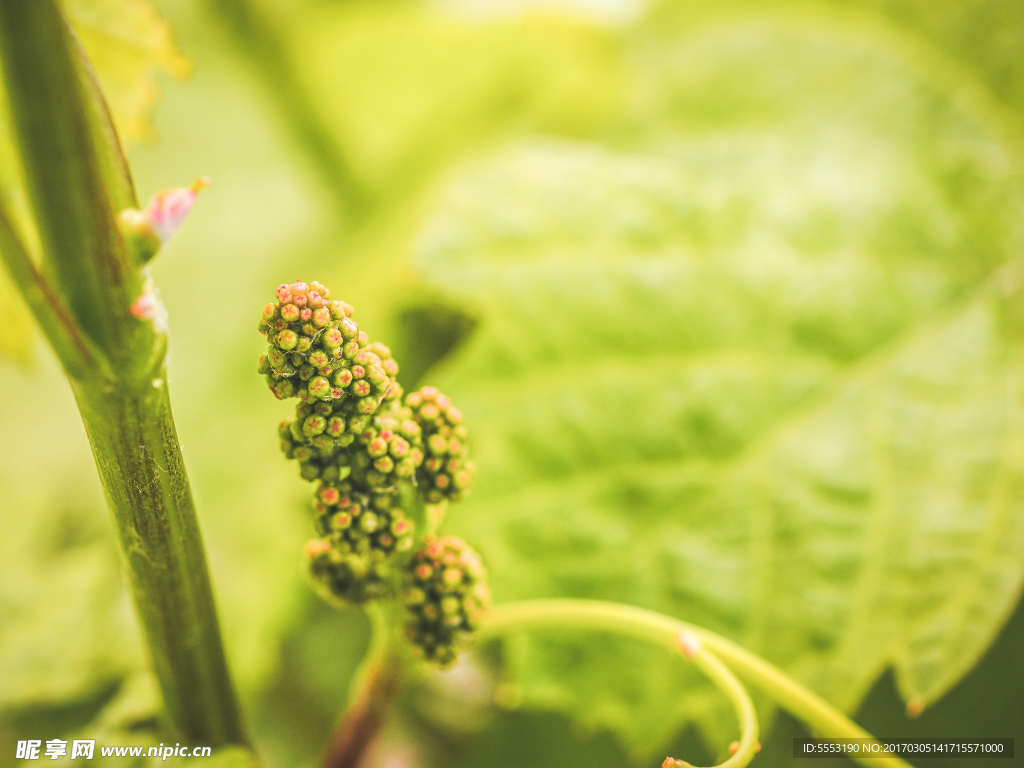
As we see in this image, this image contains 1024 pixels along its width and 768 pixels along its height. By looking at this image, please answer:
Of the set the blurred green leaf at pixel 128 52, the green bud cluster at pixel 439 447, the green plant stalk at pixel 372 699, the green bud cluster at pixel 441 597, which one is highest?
the blurred green leaf at pixel 128 52

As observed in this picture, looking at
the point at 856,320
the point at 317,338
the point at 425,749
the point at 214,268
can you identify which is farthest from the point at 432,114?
the point at 317,338

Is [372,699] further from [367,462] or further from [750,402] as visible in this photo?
[750,402]

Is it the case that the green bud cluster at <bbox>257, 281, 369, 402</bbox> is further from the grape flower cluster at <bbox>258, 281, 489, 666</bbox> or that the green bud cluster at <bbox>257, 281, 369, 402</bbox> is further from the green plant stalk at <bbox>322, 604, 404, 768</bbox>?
the green plant stalk at <bbox>322, 604, 404, 768</bbox>

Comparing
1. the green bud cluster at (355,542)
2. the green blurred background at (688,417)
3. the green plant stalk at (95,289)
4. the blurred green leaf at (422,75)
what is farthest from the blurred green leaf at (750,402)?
the blurred green leaf at (422,75)

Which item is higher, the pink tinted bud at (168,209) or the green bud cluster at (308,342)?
the pink tinted bud at (168,209)

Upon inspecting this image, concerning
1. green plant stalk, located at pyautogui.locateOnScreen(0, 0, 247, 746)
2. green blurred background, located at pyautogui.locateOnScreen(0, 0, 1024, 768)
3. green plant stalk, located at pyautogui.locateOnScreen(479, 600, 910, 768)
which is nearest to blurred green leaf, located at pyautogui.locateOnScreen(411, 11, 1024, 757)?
green blurred background, located at pyautogui.locateOnScreen(0, 0, 1024, 768)

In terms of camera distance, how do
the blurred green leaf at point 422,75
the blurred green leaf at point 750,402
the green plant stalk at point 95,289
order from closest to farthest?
the green plant stalk at point 95,289 → the blurred green leaf at point 750,402 → the blurred green leaf at point 422,75

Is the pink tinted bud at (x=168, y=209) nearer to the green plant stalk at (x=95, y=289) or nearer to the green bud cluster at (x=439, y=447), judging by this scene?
the green plant stalk at (x=95, y=289)
